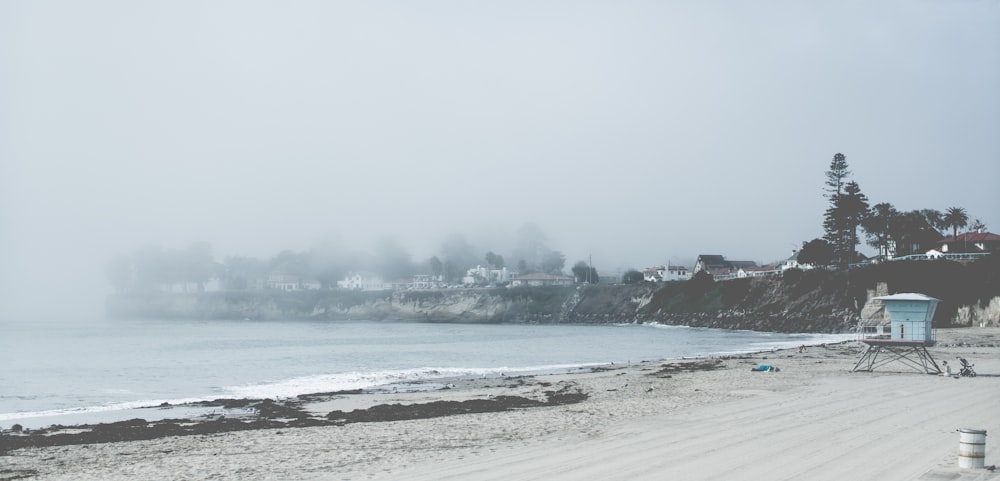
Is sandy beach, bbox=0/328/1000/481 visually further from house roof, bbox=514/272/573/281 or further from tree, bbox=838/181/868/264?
house roof, bbox=514/272/573/281

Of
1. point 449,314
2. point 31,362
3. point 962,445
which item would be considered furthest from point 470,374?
point 449,314

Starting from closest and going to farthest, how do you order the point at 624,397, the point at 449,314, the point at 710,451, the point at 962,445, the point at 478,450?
the point at 962,445, the point at 710,451, the point at 478,450, the point at 624,397, the point at 449,314

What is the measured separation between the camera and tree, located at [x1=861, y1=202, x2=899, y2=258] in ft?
321

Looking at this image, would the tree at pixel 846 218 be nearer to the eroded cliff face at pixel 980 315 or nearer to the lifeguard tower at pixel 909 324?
the eroded cliff face at pixel 980 315

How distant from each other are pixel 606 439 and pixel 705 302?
9572cm

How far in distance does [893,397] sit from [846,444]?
7727mm

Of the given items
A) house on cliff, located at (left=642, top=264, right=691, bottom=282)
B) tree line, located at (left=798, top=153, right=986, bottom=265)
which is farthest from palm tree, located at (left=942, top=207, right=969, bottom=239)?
house on cliff, located at (left=642, top=264, right=691, bottom=282)

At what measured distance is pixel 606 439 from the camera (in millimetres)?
14156

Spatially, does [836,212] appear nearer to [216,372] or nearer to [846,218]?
[846,218]

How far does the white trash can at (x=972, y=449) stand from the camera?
33.8 feet

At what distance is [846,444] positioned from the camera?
1274 centimetres

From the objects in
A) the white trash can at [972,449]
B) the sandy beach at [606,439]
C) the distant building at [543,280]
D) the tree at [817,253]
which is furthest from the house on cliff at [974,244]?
the distant building at [543,280]

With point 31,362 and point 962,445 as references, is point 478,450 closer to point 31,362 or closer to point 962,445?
point 962,445

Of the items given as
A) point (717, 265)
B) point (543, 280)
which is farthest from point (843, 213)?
point (543, 280)
